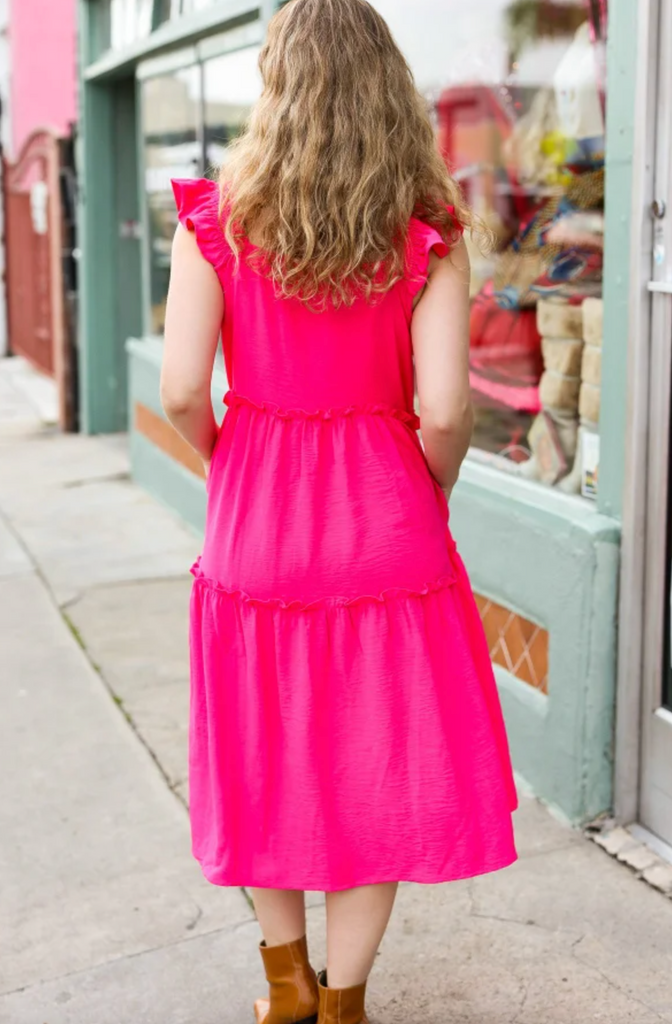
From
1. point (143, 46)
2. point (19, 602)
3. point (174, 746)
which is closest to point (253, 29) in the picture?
point (143, 46)

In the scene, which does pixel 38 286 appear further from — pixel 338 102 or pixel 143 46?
pixel 338 102

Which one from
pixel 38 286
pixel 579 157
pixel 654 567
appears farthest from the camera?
pixel 38 286

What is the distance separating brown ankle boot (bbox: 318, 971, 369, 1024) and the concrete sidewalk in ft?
1.01

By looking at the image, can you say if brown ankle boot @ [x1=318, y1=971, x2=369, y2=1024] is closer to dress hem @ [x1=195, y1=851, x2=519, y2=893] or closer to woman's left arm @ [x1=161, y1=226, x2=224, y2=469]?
dress hem @ [x1=195, y1=851, x2=519, y2=893]

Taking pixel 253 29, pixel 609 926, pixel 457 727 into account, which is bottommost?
pixel 609 926

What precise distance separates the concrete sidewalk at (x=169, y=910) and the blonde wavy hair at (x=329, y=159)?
155cm

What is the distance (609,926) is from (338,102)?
1966 millimetres

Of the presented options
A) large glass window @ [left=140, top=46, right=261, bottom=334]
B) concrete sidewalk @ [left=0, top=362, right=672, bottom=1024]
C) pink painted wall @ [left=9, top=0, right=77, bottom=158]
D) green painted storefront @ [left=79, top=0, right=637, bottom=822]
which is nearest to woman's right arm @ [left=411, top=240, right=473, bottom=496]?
green painted storefront @ [left=79, top=0, right=637, bottom=822]

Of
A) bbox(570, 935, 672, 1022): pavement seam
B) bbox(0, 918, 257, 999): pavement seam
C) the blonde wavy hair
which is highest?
the blonde wavy hair

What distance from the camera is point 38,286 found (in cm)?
1289

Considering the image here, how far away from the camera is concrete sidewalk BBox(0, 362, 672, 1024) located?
2760 mm

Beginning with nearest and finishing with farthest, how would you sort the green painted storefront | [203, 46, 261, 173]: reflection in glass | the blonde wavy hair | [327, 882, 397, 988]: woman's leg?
the blonde wavy hair
[327, 882, 397, 988]: woman's leg
the green painted storefront
[203, 46, 261, 173]: reflection in glass

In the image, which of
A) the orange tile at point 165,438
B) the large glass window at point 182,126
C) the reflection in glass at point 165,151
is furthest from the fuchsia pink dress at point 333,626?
the reflection in glass at point 165,151

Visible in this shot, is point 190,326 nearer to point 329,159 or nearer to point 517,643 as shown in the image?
point 329,159
